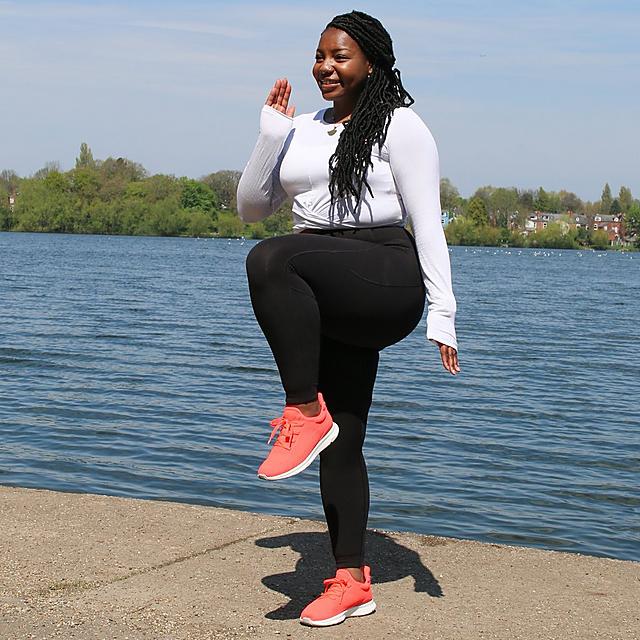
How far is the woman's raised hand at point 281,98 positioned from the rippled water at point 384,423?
5876mm

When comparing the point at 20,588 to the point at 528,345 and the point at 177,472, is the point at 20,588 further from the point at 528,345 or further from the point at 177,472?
the point at 528,345

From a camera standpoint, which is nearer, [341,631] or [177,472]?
[341,631]

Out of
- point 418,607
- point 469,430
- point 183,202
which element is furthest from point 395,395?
point 183,202

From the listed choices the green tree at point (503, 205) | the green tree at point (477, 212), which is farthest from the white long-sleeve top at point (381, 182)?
the green tree at point (503, 205)

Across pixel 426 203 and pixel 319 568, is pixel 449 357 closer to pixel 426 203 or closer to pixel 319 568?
pixel 426 203

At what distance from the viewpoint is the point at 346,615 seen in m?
4.11

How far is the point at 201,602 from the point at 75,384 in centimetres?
1468

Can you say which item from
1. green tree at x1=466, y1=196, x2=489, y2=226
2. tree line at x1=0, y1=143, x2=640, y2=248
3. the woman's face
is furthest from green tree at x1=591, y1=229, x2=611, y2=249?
the woman's face

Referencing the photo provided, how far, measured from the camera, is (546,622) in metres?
4.14

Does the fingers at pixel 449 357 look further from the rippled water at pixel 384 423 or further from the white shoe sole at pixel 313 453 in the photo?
the rippled water at pixel 384 423

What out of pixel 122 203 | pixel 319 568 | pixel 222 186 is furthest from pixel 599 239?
pixel 319 568

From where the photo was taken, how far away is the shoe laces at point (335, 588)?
162 inches

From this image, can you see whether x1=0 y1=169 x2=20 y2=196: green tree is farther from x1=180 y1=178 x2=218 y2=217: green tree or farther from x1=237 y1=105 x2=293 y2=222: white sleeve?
x1=237 y1=105 x2=293 y2=222: white sleeve

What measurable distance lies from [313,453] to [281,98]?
4.02ft
